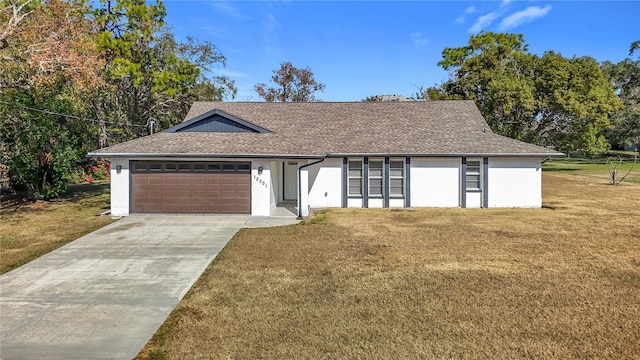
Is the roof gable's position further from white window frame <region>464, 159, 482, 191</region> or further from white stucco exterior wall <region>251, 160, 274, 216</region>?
white window frame <region>464, 159, 482, 191</region>

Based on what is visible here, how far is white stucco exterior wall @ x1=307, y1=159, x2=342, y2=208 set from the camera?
54.9ft

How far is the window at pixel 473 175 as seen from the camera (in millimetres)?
16594

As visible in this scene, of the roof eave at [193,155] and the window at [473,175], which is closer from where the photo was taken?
the roof eave at [193,155]

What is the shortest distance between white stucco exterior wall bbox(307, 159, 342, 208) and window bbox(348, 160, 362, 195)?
0.53 meters

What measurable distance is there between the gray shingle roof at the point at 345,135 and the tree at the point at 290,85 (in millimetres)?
25048

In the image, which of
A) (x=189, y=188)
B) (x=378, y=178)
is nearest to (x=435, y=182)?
(x=378, y=178)

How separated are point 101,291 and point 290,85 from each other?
136 ft

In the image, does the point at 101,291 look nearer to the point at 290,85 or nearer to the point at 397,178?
the point at 397,178

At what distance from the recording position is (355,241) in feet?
35.0

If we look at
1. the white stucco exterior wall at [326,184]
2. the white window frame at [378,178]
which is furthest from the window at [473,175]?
the white stucco exterior wall at [326,184]

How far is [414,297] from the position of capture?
21.4ft

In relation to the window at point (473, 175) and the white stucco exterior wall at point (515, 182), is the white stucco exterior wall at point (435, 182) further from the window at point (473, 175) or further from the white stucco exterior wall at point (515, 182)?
the white stucco exterior wall at point (515, 182)

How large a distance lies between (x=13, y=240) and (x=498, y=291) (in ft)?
44.4

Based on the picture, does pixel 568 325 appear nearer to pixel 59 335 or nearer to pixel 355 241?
pixel 355 241
